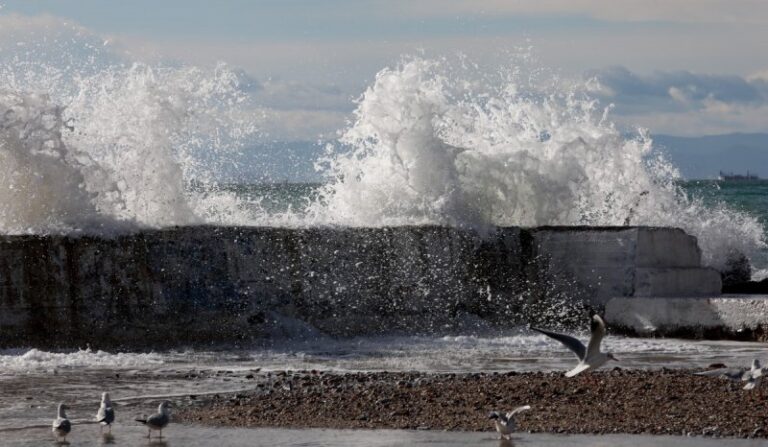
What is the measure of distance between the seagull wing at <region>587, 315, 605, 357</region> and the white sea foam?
174 inches

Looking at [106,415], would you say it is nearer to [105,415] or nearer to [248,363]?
[105,415]

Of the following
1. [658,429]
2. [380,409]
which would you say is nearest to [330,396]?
[380,409]

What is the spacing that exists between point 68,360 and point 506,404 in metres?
4.72

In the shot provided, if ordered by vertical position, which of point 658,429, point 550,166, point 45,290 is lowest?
point 658,429

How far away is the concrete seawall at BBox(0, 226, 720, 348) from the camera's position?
562 inches

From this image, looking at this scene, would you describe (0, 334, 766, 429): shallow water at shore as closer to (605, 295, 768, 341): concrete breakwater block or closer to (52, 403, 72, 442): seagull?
(605, 295, 768, 341): concrete breakwater block

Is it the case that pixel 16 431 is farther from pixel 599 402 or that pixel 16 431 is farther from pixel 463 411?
pixel 599 402

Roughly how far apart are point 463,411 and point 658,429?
1.45m

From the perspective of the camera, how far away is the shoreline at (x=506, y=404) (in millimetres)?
9711

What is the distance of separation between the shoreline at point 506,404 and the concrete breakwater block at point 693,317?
340 centimetres

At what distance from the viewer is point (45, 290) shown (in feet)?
46.5

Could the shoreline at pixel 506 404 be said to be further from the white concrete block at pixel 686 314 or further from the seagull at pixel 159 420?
the white concrete block at pixel 686 314

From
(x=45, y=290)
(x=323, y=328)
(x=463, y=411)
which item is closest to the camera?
(x=463, y=411)

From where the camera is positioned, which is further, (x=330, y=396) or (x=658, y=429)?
(x=330, y=396)
